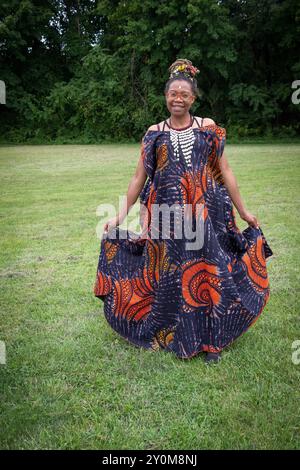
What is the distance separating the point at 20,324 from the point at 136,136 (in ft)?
63.7

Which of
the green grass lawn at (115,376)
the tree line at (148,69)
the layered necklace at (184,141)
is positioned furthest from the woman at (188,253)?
the tree line at (148,69)

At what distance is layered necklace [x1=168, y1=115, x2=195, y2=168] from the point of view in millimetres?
2779

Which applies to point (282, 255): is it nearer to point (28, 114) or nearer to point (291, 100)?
point (291, 100)

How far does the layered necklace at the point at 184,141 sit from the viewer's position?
2779 millimetres

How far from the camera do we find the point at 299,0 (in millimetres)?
20406

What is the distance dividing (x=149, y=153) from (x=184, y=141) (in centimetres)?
22

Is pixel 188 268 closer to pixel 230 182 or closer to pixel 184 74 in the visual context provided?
pixel 230 182

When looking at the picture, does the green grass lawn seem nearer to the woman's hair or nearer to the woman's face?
the woman's face

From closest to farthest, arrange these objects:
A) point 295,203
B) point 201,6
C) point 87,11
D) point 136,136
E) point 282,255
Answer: point 282,255, point 295,203, point 201,6, point 136,136, point 87,11

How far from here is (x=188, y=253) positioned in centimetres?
286

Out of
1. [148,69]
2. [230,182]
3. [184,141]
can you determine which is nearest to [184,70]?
[184,141]

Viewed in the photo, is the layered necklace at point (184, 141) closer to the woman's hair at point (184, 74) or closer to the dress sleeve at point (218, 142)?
the dress sleeve at point (218, 142)

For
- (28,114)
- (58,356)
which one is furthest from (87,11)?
(58,356)
